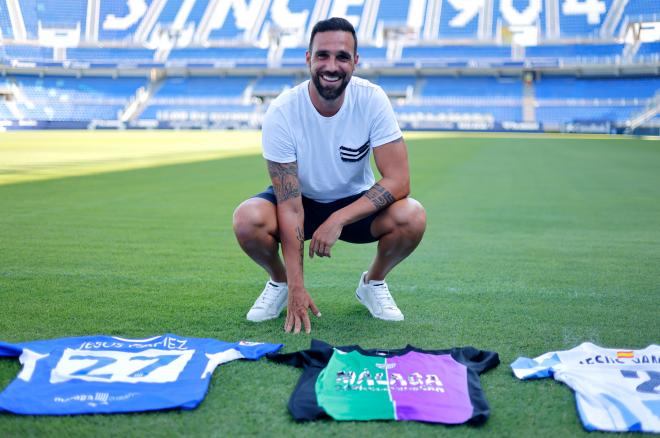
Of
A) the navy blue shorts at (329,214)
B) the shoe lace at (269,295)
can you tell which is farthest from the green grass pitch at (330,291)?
the navy blue shorts at (329,214)

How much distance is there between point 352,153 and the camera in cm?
366

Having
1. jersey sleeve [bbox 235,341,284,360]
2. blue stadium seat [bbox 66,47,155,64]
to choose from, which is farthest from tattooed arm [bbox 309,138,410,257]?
blue stadium seat [bbox 66,47,155,64]

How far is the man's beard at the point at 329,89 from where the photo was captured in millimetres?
3457

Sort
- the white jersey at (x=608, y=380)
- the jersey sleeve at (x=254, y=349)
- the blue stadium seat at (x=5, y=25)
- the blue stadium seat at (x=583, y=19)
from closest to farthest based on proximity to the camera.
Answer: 1. the white jersey at (x=608, y=380)
2. the jersey sleeve at (x=254, y=349)
3. the blue stadium seat at (x=583, y=19)
4. the blue stadium seat at (x=5, y=25)

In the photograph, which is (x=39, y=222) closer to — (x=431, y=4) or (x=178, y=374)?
(x=178, y=374)

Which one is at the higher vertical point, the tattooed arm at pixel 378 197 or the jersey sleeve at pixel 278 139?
the jersey sleeve at pixel 278 139

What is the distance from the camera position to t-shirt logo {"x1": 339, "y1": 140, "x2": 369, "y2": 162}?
3648mm

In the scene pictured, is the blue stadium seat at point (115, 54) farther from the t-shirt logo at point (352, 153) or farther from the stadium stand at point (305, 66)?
the t-shirt logo at point (352, 153)

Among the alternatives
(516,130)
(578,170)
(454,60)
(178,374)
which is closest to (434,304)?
(178,374)

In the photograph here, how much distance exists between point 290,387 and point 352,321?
1.05 metres

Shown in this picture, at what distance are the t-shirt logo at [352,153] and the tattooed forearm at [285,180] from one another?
0.28m

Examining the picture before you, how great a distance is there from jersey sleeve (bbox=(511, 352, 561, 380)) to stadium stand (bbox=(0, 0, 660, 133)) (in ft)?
127

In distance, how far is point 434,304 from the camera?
153 inches

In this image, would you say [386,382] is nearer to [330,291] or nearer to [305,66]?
[330,291]
